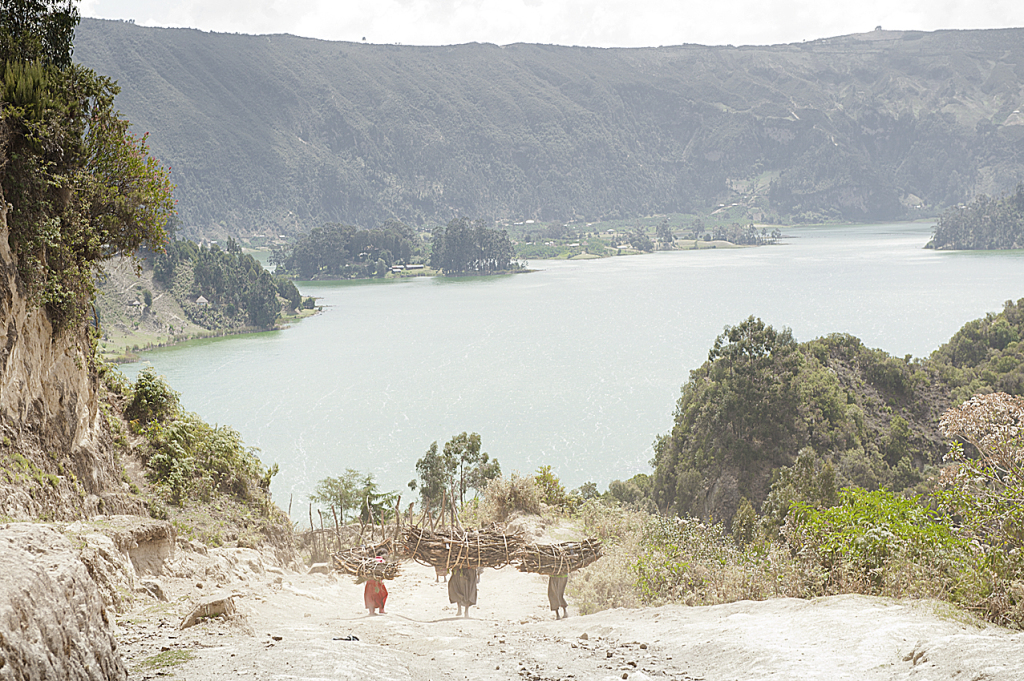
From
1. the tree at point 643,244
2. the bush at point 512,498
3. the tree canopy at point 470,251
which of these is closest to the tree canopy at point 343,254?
the tree canopy at point 470,251

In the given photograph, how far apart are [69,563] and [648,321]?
234 ft

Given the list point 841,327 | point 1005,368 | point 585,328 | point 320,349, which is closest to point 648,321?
point 585,328

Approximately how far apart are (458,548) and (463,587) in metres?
0.54

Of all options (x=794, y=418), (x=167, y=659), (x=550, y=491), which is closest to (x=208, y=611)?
(x=167, y=659)

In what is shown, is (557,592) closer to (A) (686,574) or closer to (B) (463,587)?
(B) (463,587)

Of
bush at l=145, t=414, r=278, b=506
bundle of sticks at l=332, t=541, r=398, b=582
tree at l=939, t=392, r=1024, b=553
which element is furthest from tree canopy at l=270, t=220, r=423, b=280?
tree at l=939, t=392, r=1024, b=553

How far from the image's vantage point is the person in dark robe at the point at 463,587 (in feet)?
31.6

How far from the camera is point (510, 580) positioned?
1170cm

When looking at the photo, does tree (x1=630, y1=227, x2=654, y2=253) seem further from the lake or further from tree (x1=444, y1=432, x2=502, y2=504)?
tree (x1=444, y1=432, x2=502, y2=504)

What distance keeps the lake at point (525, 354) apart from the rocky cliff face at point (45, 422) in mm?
23992

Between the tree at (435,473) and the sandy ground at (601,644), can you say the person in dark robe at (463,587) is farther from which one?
the tree at (435,473)

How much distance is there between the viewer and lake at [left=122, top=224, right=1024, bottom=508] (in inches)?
1576

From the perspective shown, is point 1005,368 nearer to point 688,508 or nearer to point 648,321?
point 688,508

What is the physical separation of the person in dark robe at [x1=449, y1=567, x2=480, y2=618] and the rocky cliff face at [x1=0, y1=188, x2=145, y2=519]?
3.79 m
